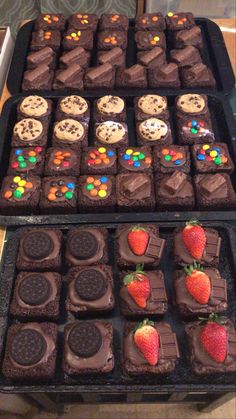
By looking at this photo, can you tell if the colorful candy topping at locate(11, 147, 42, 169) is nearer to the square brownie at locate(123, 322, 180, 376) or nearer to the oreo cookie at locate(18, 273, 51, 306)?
the oreo cookie at locate(18, 273, 51, 306)

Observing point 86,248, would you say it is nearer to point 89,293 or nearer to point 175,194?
point 89,293

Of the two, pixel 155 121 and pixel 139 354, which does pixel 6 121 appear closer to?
pixel 155 121

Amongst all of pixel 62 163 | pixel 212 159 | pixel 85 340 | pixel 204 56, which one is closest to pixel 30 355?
pixel 85 340

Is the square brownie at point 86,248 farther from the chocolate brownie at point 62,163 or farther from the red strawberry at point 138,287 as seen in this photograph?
the chocolate brownie at point 62,163

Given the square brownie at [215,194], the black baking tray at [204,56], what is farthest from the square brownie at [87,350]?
the black baking tray at [204,56]

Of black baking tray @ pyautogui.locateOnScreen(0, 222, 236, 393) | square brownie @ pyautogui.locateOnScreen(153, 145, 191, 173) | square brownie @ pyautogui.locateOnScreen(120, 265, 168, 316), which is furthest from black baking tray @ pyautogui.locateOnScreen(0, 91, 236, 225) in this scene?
square brownie @ pyautogui.locateOnScreen(120, 265, 168, 316)

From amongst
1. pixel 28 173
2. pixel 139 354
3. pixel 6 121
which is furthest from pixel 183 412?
pixel 6 121
